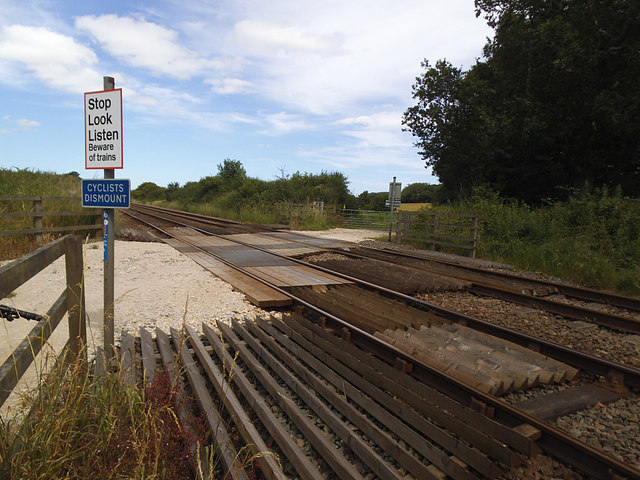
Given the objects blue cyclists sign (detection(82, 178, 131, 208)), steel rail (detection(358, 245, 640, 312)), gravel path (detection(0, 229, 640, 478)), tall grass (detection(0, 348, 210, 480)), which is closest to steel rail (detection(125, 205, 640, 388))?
gravel path (detection(0, 229, 640, 478))

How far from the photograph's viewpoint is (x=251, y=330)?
476cm

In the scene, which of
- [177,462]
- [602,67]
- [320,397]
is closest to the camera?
[177,462]

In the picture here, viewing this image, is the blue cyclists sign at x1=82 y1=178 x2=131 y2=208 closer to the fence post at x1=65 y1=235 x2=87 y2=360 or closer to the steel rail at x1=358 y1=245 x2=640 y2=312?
the fence post at x1=65 y1=235 x2=87 y2=360

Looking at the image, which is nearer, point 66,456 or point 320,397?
point 66,456

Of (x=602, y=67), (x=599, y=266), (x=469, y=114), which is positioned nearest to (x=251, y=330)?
(x=599, y=266)

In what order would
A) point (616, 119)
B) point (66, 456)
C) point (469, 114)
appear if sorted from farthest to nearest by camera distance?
point (469, 114)
point (616, 119)
point (66, 456)

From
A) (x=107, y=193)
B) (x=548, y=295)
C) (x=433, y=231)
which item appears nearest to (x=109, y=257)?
(x=107, y=193)

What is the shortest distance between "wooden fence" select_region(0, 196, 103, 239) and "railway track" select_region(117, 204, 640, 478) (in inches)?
303

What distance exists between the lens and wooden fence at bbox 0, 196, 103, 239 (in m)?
9.81

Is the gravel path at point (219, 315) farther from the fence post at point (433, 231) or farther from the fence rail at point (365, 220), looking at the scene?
the fence rail at point (365, 220)

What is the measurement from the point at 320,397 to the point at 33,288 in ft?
19.4

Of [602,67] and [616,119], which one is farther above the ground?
[602,67]

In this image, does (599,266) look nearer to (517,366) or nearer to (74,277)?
(517,366)

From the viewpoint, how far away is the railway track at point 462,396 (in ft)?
7.73
